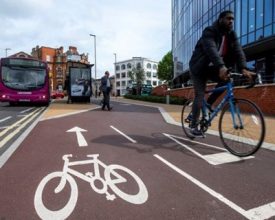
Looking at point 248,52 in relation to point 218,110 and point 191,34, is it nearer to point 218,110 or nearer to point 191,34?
point 191,34

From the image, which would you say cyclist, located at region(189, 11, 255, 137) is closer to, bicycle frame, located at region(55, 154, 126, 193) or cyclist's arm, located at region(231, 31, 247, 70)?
cyclist's arm, located at region(231, 31, 247, 70)

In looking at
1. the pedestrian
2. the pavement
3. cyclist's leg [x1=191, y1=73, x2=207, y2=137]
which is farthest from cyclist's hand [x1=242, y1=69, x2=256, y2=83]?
the pedestrian

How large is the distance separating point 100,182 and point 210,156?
200cm

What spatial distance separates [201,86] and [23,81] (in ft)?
56.0

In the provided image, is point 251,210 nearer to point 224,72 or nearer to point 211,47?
point 224,72

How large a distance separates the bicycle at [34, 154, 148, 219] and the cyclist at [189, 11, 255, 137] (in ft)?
7.23

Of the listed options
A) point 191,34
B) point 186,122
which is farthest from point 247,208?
point 191,34

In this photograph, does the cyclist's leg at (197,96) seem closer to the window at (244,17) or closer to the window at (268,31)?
the window at (268,31)

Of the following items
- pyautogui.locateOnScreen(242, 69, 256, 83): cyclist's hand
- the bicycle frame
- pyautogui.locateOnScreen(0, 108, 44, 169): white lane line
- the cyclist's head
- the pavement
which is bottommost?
the pavement

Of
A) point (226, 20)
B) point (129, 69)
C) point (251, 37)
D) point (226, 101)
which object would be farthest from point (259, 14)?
point (129, 69)

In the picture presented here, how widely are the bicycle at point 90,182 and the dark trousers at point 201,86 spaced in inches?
87.1

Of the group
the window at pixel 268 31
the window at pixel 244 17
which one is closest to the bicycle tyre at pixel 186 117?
the window at pixel 268 31

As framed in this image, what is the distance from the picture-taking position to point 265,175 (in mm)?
4289

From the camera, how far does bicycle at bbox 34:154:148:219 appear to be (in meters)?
3.19
